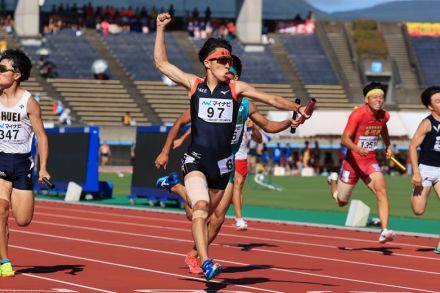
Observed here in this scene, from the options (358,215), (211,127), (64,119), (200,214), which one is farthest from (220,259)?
(64,119)

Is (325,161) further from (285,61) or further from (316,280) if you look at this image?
(316,280)

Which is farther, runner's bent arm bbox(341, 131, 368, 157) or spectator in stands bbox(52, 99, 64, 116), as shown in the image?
spectator in stands bbox(52, 99, 64, 116)

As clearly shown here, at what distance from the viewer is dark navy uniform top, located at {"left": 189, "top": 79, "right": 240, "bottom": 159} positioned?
12.1 m

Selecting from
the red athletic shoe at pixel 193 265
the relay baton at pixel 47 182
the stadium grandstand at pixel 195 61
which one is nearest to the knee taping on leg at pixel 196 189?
the relay baton at pixel 47 182

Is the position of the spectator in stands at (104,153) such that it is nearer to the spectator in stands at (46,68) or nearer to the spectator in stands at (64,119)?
the spectator in stands at (64,119)

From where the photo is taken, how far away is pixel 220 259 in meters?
15.4

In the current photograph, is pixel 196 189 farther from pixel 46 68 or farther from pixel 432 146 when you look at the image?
pixel 46 68

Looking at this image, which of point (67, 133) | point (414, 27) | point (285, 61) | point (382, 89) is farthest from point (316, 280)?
point (414, 27)

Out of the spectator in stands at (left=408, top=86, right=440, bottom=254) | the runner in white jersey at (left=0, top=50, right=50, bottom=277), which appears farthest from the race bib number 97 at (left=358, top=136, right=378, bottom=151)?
the runner in white jersey at (left=0, top=50, right=50, bottom=277)

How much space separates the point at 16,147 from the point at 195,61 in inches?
2177

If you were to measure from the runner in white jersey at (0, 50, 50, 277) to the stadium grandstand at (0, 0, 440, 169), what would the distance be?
42409 millimetres

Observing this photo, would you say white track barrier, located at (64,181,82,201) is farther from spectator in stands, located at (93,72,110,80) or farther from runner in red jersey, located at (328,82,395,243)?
spectator in stands, located at (93,72,110,80)

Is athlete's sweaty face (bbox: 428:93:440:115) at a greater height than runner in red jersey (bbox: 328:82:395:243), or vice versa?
athlete's sweaty face (bbox: 428:93:440:115)

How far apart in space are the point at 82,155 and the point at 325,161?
1032 inches
